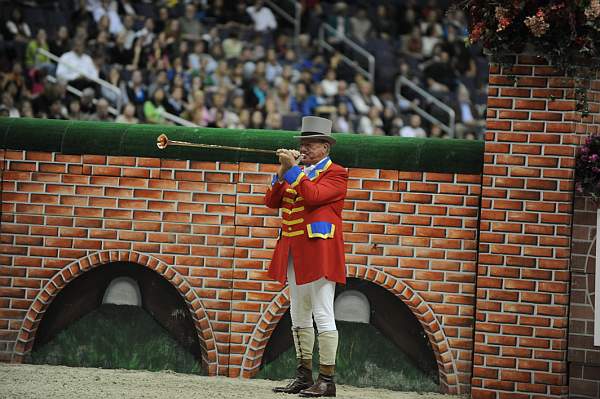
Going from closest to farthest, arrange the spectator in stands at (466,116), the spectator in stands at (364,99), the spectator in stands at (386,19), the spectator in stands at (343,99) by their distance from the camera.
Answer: the spectator in stands at (343,99) → the spectator in stands at (364,99) → the spectator in stands at (466,116) → the spectator in stands at (386,19)

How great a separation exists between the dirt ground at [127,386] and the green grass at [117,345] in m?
0.10

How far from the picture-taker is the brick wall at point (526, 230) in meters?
6.69

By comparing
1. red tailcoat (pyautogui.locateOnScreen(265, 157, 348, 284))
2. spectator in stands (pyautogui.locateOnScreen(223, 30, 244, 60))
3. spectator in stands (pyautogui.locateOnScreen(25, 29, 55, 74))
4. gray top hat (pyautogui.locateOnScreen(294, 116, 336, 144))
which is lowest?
red tailcoat (pyautogui.locateOnScreen(265, 157, 348, 284))

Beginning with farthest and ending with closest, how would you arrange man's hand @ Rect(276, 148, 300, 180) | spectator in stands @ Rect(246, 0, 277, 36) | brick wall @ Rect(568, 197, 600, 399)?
spectator in stands @ Rect(246, 0, 277, 36) < brick wall @ Rect(568, 197, 600, 399) < man's hand @ Rect(276, 148, 300, 180)

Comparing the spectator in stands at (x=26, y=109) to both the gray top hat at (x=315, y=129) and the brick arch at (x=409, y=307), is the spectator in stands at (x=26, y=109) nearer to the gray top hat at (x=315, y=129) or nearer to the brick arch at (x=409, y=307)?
the brick arch at (x=409, y=307)

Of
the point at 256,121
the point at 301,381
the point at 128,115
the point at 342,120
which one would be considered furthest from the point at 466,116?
the point at 301,381

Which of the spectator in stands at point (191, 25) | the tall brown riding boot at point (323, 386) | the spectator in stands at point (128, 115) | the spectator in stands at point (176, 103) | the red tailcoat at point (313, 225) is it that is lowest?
the tall brown riding boot at point (323, 386)

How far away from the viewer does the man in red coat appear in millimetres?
6363

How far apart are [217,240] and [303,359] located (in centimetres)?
118

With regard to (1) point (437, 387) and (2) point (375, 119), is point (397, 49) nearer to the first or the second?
(2) point (375, 119)

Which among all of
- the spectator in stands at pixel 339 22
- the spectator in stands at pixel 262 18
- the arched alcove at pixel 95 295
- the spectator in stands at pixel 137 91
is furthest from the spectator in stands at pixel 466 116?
the arched alcove at pixel 95 295

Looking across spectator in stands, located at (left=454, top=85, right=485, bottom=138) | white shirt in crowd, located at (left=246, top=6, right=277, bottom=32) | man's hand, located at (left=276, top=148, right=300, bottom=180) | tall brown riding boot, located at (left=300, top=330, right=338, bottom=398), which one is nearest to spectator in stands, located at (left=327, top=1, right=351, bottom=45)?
white shirt in crowd, located at (left=246, top=6, right=277, bottom=32)

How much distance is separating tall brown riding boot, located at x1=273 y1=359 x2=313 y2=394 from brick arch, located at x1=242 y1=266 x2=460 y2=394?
59 cm

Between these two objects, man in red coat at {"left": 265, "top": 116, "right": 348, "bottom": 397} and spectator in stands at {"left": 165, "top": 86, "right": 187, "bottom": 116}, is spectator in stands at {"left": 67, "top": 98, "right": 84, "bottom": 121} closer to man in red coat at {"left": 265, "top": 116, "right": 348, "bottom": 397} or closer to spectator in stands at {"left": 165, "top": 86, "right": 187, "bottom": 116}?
spectator in stands at {"left": 165, "top": 86, "right": 187, "bottom": 116}
